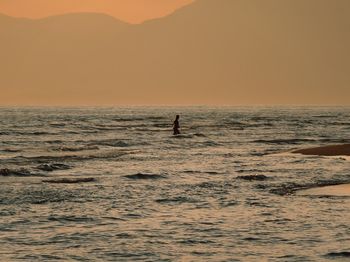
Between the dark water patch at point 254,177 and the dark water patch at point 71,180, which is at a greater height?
the dark water patch at point 254,177

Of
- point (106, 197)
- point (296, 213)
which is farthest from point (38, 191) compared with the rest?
point (296, 213)

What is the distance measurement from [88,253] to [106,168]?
19632 mm

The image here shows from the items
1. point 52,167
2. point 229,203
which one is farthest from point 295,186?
point 52,167

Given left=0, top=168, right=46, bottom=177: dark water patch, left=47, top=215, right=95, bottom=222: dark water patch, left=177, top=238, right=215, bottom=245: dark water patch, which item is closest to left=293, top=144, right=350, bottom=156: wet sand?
left=0, top=168, right=46, bottom=177: dark water patch

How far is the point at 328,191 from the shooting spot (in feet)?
87.8

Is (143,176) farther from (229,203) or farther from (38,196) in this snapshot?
(229,203)

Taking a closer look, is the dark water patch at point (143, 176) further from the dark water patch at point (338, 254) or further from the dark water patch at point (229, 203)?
the dark water patch at point (338, 254)

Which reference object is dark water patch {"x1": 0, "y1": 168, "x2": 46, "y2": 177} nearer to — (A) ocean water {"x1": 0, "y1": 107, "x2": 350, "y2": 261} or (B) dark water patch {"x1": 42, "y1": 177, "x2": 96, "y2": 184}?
(A) ocean water {"x1": 0, "y1": 107, "x2": 350, "y2": 261}

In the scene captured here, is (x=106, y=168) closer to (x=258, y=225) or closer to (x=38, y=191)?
(x=38, y=191)

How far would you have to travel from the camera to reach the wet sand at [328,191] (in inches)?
1027

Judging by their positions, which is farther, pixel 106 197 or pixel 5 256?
pixel 106 197

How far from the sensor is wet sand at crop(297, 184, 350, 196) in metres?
26.1

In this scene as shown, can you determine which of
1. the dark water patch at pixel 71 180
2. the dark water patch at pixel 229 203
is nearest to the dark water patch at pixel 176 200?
the dark water patch at pixel 229 203

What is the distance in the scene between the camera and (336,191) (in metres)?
26.7
